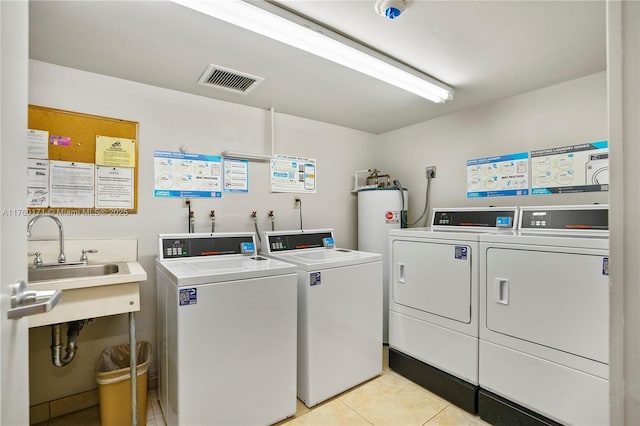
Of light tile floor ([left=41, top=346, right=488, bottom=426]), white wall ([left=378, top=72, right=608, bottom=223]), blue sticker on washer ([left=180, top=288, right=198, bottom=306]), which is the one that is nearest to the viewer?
blue sticker on washer ([left=180, top=288, right=198, bottom=306])

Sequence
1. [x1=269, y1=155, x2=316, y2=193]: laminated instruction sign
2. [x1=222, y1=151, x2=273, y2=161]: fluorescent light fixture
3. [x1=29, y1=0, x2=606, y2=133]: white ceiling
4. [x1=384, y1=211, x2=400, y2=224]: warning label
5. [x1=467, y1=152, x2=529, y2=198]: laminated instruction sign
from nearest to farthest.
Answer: [x1=29, y1=0, x2=606, y2=133]: white ceiling < [x1=467, y1=152, x2=529, y2=198]: laminated instruction sign < [x1=222, y1=151, x2=273, y2=161]: fluorescent light fixture < [x1=269, y1=155, x2=316, y2=193]: laminated instruction sign < [x1=384, y1=211, x2=400, y2=224]: warning label

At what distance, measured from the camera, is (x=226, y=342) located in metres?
1.67

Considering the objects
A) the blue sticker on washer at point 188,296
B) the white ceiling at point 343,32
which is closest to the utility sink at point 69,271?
the blue sticker on washer at point 188,296

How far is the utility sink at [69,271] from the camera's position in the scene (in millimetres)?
1800

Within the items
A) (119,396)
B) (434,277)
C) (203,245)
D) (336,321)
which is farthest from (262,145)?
(119,396)

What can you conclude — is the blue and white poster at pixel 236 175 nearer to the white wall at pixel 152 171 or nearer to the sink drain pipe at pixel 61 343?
the white wall at pixel 152 171

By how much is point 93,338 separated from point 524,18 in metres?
3.32

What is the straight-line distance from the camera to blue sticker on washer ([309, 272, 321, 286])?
6.52 feet

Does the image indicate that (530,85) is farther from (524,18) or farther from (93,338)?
(93,338)

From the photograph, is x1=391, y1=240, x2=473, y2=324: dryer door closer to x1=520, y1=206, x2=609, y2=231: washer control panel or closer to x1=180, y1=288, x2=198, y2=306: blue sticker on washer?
x1=520, y1=206, x2=609, y2=231: washer control panel

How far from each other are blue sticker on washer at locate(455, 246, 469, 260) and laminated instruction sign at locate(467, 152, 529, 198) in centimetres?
89

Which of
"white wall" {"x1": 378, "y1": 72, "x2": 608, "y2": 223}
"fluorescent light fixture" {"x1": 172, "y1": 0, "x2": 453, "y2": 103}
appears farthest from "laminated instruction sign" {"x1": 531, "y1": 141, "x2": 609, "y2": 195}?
"fluorescent light fixture" {"x1": 172, "y1": 0, "x2": 453, "y2": 103}

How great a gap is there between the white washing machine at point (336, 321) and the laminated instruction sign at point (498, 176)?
1.23 meters

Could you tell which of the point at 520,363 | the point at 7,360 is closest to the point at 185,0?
the point at 7,360
